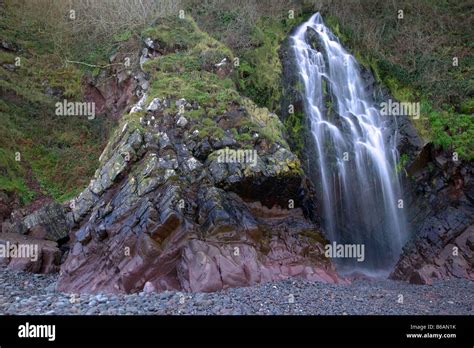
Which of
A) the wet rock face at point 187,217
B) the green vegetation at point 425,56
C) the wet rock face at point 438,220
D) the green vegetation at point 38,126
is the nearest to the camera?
the wet rock face at point 187,217

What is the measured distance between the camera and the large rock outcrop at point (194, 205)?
980cm

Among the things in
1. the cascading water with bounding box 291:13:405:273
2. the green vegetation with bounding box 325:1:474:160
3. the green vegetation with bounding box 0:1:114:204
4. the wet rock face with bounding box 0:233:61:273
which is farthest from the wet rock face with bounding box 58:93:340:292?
the green vegetation with bounding box 325:1:474:160

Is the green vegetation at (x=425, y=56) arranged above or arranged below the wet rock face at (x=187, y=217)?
above

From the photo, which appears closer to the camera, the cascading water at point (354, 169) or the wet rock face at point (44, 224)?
the wet rock face at point (44, 224)

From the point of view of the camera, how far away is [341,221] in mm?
13984

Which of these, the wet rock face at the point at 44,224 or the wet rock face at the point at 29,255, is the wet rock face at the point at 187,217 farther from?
the wet rock face at the point at 44,224

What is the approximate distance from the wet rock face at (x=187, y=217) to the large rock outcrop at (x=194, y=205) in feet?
0.09

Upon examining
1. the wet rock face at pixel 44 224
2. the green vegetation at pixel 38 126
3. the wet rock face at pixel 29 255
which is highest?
the green vegetation at pixel 38 126

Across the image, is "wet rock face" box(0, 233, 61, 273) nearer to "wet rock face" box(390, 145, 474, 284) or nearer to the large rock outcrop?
the large rock outcrop

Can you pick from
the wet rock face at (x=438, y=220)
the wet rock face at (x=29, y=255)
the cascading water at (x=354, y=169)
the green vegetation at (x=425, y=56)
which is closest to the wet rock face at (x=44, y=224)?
the wet rock face at (x=29, y=255)

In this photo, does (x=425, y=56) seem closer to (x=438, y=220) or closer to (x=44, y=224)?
(x=438, y=220)

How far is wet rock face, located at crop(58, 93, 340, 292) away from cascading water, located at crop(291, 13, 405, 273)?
98.0 inches
